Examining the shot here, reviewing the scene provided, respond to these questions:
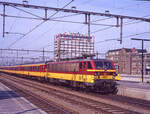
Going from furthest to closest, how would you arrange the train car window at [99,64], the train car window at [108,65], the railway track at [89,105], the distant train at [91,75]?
the train car window at [108,65] → the train car window at [99,64] → the distant train at [91,75] → the railway track at [89,105]

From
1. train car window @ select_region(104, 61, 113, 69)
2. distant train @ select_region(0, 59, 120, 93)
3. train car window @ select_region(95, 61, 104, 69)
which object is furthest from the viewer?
train car window @ select_region(104, 61, 113, 69)

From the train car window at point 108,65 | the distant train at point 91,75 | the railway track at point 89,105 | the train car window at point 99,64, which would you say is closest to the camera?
the railway track at point 89,105

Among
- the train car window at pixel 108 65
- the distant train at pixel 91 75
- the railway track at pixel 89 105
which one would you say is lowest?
the railway track at pixel 89 105

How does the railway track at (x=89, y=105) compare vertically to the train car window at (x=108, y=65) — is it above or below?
below

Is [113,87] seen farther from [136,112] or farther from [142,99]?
[136,112]

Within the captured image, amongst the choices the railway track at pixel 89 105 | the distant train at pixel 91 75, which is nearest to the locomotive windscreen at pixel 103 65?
the distant train at pixel 91 75

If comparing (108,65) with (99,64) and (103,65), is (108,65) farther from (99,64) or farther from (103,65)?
(99,64)

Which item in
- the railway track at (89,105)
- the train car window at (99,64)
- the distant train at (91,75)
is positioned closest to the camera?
the railway track at (89,105)

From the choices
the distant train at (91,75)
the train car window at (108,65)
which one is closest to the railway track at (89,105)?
the distant train at (91,75)

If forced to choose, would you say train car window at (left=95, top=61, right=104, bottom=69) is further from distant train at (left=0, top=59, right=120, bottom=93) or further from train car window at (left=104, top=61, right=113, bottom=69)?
train car window at (left=104, top=61, right=113, bottom=69)

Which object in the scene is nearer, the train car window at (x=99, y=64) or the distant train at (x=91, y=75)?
the distant train at (x=91, y=75)

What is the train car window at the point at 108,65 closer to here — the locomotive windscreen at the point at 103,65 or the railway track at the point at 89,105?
the locomotive windscreen at the point at 103,65

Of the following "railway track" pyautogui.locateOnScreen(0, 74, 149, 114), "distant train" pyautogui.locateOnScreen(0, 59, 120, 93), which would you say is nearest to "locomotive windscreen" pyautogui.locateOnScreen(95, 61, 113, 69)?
"distant train" pyautogui.locateOnScreen(0, 59, 120, 93)

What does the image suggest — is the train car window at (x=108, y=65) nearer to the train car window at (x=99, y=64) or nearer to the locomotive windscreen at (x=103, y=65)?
the locomotive windscreen at (x=103, y=65)
